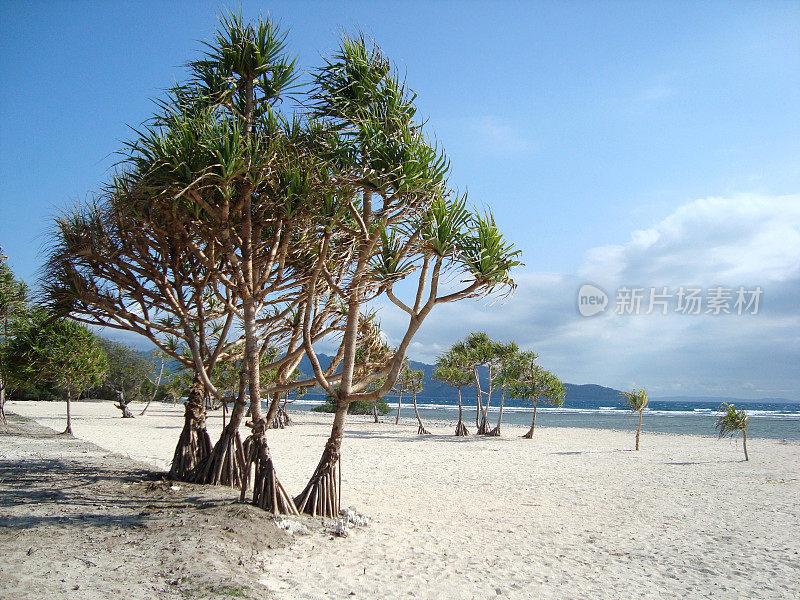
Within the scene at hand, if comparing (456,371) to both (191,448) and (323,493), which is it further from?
(323,493)

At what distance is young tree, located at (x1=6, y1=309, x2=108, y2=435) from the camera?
16.1m

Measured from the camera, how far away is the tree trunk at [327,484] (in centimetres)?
697

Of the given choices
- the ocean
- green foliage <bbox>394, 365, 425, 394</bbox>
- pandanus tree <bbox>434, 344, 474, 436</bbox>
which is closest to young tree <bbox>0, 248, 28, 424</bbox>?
pandanus tree <bbox>434, 344, 474, 436</bbox>

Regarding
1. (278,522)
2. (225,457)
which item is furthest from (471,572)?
(225,457)

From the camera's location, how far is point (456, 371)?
28297 mm

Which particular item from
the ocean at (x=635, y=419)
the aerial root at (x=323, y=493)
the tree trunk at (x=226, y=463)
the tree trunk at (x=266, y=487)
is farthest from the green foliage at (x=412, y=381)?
the tree trunk at (x=266, y=487)

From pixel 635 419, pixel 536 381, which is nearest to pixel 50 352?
pixel 536 381

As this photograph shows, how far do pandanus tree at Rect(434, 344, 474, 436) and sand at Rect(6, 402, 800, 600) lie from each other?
39.7ft

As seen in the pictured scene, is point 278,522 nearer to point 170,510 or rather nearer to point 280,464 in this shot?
point 170,510

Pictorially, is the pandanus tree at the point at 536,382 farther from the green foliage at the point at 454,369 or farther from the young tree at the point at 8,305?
the young tree at the point at 8,305

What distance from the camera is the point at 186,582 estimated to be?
437 cm

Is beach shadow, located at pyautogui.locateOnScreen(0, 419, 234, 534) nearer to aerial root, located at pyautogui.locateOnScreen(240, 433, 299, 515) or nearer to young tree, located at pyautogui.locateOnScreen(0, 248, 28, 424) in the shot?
aerial root, located at pyautogui.locateOnScreen(240, 433, 299, 515)

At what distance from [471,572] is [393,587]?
1.08 meters

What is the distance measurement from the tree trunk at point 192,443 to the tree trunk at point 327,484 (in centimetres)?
268
